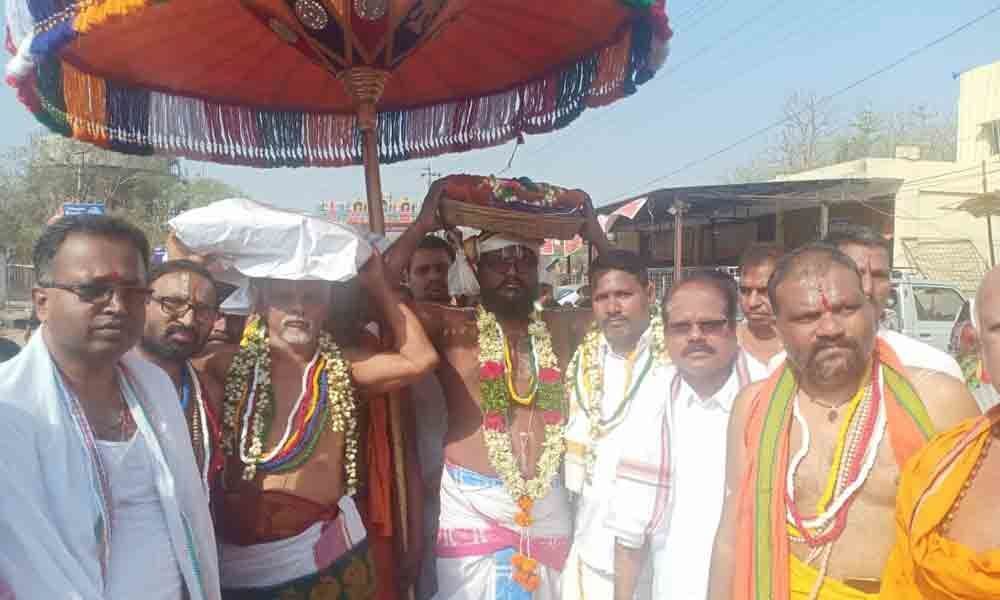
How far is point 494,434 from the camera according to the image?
3357mm

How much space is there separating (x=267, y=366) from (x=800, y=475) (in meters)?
1.88

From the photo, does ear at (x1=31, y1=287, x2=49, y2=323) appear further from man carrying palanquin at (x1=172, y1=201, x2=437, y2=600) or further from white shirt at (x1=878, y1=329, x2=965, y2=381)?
white shirt at (x1=878, y1=329, x2=965, y2=381)

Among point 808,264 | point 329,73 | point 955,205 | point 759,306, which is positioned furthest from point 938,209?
point 808,264

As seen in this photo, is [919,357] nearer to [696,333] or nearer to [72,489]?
[696,333]

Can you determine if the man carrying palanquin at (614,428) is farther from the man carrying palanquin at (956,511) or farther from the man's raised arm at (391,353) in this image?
the man carrying palanquin at (956,511)

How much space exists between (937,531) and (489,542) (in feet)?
5.99

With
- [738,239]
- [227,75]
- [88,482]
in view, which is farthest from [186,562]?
[738,239]

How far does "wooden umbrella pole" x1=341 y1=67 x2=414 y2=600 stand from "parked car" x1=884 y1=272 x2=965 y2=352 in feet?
28.2

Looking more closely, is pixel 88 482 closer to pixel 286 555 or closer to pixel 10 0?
pixel 286 555

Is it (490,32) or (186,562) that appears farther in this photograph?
(490,32)

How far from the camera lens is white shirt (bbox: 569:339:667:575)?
2961mm

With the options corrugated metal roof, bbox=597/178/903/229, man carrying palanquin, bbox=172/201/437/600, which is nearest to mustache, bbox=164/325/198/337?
man carrying palanquin, bbox=172/201/437/600

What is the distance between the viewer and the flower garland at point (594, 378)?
317 centimetres

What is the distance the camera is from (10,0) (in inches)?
111
